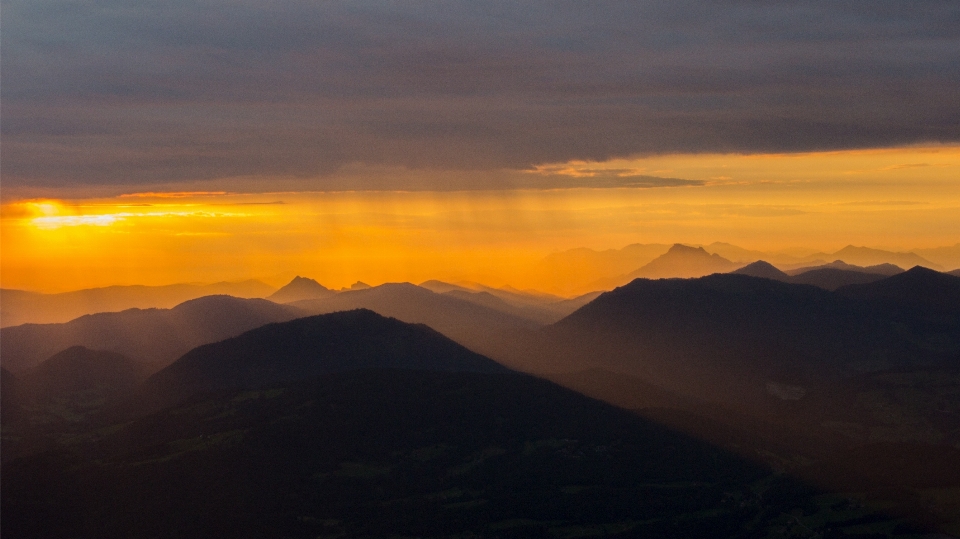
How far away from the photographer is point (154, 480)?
18925 centimetres

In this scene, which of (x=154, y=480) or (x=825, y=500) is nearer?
(x=825, y=500)

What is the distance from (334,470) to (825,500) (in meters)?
94.7

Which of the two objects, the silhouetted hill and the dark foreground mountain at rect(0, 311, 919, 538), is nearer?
the dark foreground mountain at rect(0, 311, 919, 538)

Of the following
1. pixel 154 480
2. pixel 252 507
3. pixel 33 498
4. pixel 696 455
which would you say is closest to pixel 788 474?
pixel 696 455

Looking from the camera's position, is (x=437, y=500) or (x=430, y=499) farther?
(x=430, y=499)

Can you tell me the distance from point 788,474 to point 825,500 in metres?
22.7

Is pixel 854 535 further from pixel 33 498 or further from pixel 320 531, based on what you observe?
pixel 33 498

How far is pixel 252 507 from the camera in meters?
180

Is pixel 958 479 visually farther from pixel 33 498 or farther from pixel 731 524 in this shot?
pixel 33 498

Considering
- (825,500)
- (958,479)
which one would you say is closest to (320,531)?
(825,500)

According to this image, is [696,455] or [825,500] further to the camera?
[696,455]

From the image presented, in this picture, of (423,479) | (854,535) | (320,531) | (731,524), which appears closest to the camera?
(854,535)

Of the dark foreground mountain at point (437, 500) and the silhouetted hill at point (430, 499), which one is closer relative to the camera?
the dark foreground mountain at point (437, 500)

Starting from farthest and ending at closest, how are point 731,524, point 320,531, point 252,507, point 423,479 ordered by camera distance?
1. point 423,479
2. point 252,507
3. point 320,531
4. point 731,524
